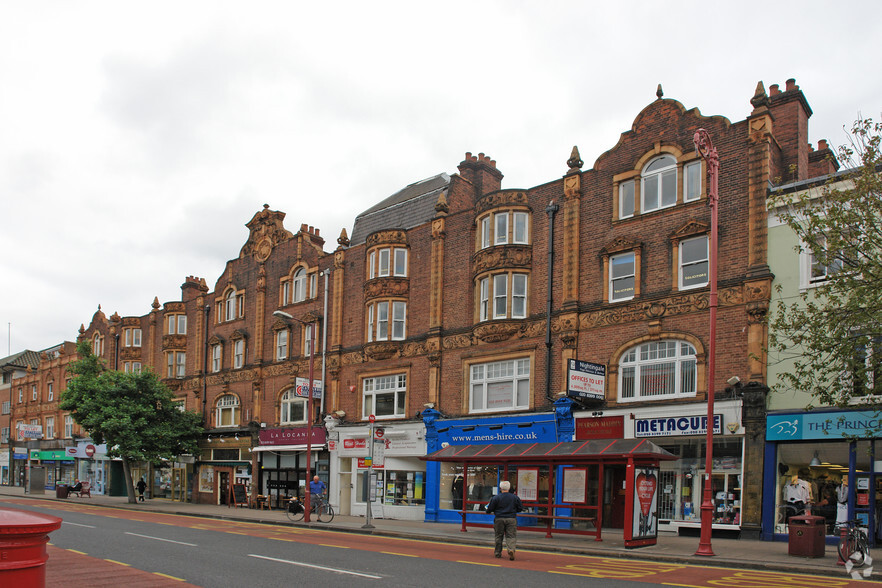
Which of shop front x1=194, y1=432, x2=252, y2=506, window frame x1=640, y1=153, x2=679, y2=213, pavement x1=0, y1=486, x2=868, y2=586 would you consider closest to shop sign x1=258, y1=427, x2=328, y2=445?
shop front x1=194, y1=432, x2=252, y2=506

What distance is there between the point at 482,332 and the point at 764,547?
41.2 ft

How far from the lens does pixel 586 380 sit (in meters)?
23.2

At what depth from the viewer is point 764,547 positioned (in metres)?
18.0

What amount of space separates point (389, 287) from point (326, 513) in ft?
31.3

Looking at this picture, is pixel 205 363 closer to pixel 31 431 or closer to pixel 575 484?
pixel 31 431

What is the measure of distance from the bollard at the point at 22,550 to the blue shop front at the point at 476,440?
18.8 meters

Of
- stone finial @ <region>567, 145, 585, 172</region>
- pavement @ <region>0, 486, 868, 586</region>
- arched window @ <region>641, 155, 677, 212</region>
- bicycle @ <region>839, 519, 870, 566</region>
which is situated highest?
stone finial @ <region>567, 145, 585, 172</region>

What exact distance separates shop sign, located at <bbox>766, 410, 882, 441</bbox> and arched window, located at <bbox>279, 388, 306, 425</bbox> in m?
22.7

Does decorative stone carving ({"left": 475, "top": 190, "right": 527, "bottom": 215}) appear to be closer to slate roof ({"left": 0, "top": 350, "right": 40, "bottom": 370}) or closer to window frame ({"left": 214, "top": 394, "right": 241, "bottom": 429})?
window frame ({"left": 214, "top": 394, "right": 241, "bottom": 429})

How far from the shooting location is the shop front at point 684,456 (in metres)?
20.9

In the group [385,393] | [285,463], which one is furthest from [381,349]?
[285,463]

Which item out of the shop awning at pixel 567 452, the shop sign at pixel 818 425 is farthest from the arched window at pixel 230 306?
the shop sign at pixel 818 425

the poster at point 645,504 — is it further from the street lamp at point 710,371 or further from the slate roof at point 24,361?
the slate roof at point 24,361

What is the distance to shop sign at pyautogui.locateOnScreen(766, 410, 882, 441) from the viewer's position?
60.5 feet
